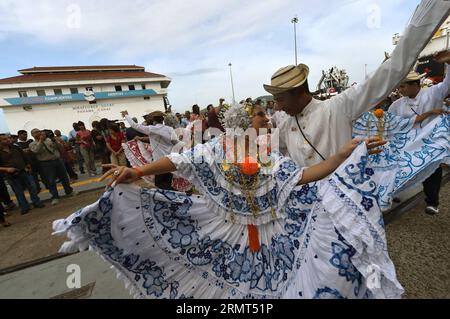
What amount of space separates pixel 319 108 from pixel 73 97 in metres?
47.2

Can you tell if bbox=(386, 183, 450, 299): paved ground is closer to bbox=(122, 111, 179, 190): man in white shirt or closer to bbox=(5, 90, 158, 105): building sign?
bbox=(122, 111, 179, 190): man in white shirt

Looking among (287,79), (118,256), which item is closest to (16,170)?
(118,256)

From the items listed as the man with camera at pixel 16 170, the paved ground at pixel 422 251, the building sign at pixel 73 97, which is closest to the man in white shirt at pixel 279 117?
the paved ground at pixel 422 251

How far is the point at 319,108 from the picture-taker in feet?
6.35

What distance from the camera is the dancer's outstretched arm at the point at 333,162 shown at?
141 cm

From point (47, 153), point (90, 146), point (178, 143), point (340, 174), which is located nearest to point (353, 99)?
point (340, 174)

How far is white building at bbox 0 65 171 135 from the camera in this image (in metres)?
38.5

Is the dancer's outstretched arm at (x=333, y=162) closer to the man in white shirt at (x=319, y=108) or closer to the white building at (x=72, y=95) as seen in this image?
the man in white shirt at (x=319, y=108)

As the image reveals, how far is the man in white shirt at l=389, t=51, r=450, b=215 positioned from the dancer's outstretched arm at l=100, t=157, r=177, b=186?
3253 millimetres

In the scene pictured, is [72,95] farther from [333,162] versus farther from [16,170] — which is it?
[333,162]

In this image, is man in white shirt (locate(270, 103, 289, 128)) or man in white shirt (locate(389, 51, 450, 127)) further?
man in white shirt (locate(389, 51, 450, 127))

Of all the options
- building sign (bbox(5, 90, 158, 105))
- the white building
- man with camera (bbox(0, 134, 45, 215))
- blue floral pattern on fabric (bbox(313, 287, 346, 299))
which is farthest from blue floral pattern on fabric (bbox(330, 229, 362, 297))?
building sign (bbox(5, 90, 158, 105))

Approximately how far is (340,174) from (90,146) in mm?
9702

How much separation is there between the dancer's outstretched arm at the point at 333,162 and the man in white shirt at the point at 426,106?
2.34 metres
